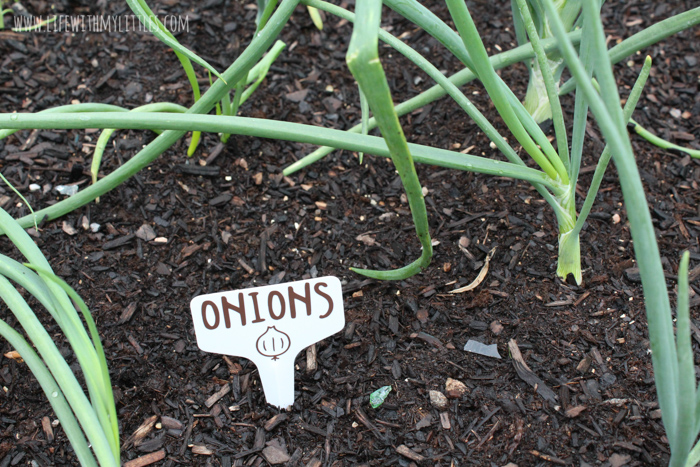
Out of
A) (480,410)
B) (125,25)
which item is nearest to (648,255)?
(480,410)

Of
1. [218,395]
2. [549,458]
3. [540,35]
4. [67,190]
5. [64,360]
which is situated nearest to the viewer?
[64,360]

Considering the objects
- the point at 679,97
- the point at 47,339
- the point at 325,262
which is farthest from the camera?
the point at 679,97

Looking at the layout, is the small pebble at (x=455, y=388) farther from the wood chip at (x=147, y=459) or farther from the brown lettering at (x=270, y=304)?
the wood chip at (x=147, y=459)

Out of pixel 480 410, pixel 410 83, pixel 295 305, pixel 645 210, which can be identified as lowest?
pixel 480 410

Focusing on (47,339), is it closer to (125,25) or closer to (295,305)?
(295,305)

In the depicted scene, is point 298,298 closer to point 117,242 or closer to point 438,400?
point 438,400

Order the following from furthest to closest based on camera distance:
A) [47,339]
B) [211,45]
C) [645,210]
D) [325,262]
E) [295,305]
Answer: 1. [211,45]
2. [325,262]
3. [295,305]
4. [47,339]
5. [645,210]

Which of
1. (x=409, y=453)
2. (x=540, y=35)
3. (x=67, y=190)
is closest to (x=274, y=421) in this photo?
(x=409, y=453)

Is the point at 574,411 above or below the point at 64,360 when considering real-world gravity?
below
